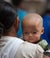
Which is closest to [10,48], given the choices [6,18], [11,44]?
[11,44]

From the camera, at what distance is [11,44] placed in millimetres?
2467

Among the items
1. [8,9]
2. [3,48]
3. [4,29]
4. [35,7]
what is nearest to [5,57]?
[3,48]

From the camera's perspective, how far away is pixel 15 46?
8.05 feet

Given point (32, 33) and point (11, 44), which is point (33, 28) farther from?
point (11, 44)

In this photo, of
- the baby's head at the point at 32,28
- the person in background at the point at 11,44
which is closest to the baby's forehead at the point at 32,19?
the baby's head at the point at 32,28

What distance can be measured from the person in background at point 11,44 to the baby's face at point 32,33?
0.29 m

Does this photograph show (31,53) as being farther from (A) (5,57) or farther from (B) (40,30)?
(B) (40,30)

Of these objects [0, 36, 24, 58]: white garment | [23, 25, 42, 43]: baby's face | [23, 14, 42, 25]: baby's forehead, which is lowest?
[0, 36, 24, 58]: white garment

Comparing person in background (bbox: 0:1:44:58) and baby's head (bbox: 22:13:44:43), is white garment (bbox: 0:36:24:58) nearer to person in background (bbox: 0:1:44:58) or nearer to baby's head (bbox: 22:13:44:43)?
person in background (bbox: 0:1:44:58)

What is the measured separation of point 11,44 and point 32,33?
381 millimetres

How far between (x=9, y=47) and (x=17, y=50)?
72 mm

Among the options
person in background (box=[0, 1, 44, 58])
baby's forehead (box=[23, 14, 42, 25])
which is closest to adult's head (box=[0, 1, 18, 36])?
person in background (box=[0, 1, 44, 58])

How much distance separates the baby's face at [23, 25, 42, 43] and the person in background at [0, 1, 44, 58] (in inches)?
11.5

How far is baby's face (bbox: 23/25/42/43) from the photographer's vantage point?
2.78 metres
